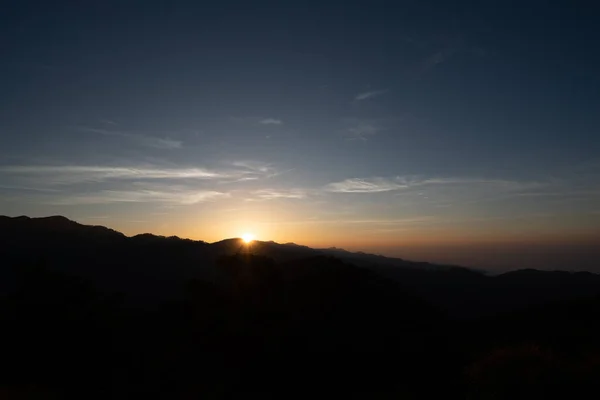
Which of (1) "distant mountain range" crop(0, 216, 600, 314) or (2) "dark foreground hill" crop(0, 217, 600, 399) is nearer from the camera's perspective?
(2) "dark foreground hill" crop(0, 217, 600, 399)

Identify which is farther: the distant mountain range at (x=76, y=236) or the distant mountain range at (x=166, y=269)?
the distant mountain range at (x=76, y=236)

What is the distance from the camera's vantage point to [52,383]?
15.1 meters

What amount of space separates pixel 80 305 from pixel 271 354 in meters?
11.4

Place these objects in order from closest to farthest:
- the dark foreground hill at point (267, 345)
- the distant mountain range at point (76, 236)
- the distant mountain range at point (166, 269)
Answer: the dark foreground hill at point (267, 345) < the distant mountain range at point (166, 269) < the distant mountain range at point (76, 236)

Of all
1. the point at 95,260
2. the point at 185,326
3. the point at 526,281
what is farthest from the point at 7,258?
the point at 526,281

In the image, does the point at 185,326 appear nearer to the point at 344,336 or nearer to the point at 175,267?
the point at 344,336

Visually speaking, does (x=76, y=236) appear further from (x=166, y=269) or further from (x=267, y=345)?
(x=267, y=345)

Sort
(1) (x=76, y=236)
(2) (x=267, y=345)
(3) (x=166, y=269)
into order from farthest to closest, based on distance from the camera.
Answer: (1) (x=76, y=236) < (3) (x=166, y=269) < (2) (x=267, y=345)

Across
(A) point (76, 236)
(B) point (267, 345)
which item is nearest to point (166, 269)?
(A) point (76, 236)

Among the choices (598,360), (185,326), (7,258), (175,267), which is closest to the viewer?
(598,360)

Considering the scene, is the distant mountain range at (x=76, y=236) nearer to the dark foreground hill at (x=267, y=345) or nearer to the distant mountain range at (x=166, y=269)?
the distant mountain range at (x=166, y=269)

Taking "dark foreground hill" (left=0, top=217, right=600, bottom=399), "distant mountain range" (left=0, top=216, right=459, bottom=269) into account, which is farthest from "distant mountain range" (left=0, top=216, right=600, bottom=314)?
"dark foreground hill" (left=0, top=217, right=600, bottom=399)

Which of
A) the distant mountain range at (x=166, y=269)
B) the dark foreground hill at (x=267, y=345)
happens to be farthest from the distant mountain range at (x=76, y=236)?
the dark foreground hill at (x=267, y=345)

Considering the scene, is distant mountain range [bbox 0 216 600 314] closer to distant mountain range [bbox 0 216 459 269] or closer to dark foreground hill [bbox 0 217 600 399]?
distant mountain range [bbox 0 216 459 269]
